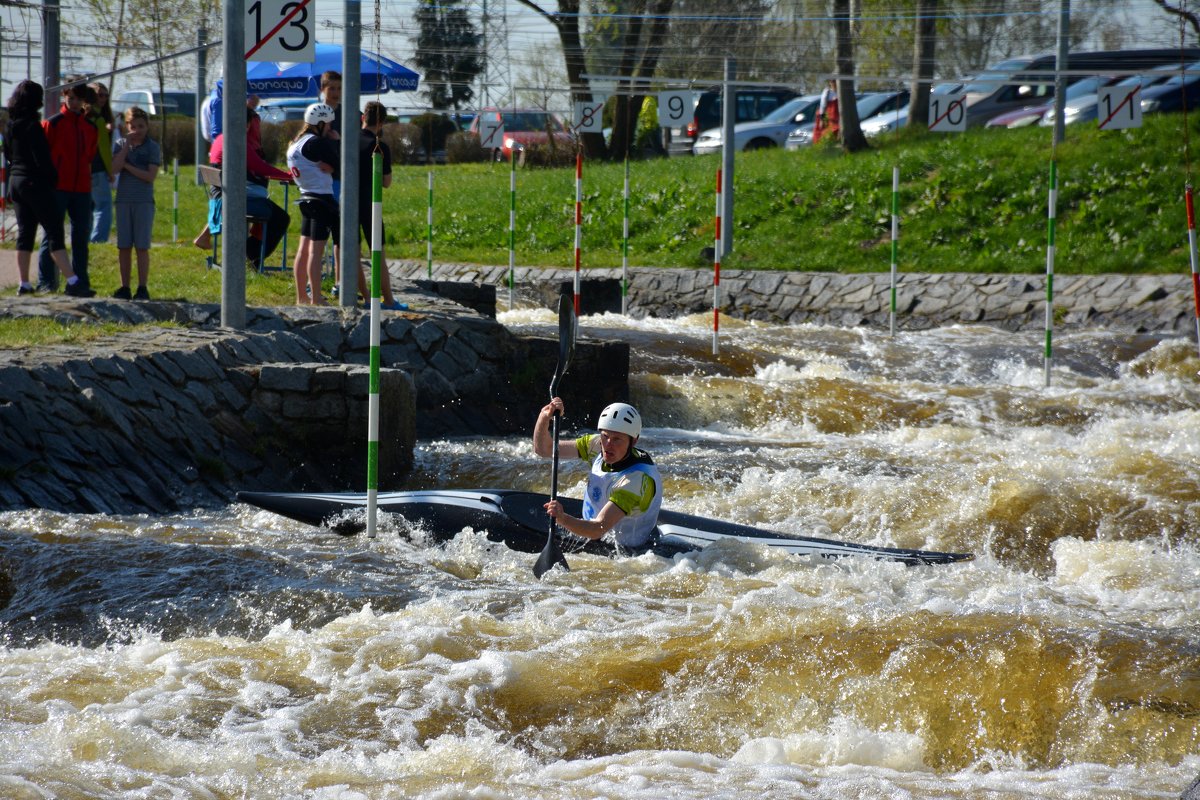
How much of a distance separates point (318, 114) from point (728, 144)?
313 inches

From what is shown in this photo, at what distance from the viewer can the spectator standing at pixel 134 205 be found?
9344 mm

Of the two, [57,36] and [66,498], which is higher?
[57,36]

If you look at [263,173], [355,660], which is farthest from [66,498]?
[263,173]

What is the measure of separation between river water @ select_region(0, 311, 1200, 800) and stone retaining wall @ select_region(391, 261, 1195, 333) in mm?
6277

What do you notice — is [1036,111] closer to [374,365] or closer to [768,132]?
[768,132]

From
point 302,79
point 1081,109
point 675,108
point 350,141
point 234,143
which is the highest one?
point 1081,109

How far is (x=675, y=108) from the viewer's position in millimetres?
16875

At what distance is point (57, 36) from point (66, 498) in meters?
5.53

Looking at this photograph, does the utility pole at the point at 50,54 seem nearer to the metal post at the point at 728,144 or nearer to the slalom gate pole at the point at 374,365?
the slalom gate pole at the point at 374,365

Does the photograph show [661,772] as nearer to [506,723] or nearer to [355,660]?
[506,723]

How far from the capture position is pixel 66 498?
655cm

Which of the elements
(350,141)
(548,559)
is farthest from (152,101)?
(548,559)

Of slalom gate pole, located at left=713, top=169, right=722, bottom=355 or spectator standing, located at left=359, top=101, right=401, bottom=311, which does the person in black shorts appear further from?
slalom gate pole, located at left=713, top=169, right=722, bottom=355

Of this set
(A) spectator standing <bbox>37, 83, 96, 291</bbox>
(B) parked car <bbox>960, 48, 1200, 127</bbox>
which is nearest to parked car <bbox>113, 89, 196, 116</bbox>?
(B) parked car <bbox>960, 48, 1200, 127</bbox>
